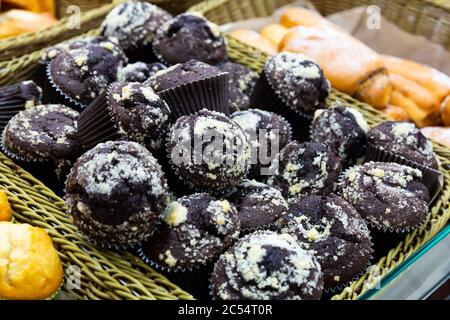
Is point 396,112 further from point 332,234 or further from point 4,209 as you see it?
point 4,209

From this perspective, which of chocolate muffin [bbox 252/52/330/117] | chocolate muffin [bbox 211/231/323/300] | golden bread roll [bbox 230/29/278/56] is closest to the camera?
chocolate muffin [bbox 211/231/323/300]

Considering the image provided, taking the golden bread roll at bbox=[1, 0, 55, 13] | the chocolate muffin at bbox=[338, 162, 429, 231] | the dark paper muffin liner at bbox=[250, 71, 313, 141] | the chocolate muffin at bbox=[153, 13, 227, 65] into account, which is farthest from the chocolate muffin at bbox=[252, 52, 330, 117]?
the golden bread roll at bbox=[1, 0, 55, 13]

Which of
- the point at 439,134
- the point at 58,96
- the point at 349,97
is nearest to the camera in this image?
the point at 58,96

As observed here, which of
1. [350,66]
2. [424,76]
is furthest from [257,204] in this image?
[424,76]

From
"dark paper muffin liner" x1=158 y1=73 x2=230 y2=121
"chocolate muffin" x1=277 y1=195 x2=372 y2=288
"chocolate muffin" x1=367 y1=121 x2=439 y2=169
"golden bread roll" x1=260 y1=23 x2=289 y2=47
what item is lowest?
"golden bread roll" x1=260 y1=23 x2=289 y2=47

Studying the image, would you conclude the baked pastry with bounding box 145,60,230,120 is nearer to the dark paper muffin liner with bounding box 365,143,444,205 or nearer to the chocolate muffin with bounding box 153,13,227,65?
the chocolate muffin with bounding box 153,13,227,65
